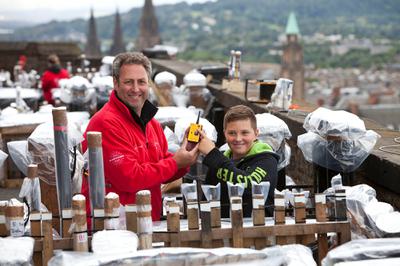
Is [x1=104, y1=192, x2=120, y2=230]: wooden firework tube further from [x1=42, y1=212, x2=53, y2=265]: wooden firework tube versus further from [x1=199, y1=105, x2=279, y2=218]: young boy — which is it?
[x1=199, y1=105, x2=279, y2=218]: young boy

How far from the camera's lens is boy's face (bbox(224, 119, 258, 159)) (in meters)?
5.14

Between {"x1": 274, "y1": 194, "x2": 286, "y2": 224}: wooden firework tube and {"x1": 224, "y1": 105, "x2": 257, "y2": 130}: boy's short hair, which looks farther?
{"x1": 224, "y1": 105, "x2": 257, "y2": 130}: boy's short hair

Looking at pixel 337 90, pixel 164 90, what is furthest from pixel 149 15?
pixel 164 90

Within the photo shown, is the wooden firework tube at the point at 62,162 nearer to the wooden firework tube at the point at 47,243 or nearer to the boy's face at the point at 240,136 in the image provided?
the wooden firework tube at the point at 47,243

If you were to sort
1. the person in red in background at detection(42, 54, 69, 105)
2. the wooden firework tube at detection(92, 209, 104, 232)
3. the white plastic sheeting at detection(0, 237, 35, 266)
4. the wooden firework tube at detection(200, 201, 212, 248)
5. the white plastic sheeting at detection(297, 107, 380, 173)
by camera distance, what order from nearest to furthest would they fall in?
the white plastic sheeting at detection(0, 237, 35, 266)
the wooden firework tube at detection(92, 209, 104, 232)
the wooden firework tube at detection(200, 201, 212, 248)
the white plastic sheeting at detection(297, 107, 380, 173)
the person in red in background at detection(42, 54, 69, 105)

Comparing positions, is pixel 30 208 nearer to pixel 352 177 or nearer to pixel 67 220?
pixel 67 220

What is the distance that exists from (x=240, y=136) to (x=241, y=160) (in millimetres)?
129

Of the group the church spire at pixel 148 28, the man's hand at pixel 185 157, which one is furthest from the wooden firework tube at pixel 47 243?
the church spire at pixel 148 28

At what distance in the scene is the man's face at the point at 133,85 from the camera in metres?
4.94

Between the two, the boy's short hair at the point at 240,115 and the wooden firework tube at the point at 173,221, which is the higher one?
the boy's short hair at the point at 240,115

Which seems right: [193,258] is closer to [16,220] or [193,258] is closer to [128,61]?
[16,220]

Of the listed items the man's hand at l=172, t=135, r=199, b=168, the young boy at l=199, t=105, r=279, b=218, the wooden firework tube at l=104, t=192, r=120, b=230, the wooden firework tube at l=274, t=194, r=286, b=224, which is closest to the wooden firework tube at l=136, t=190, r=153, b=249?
the wooden firework tube at l=104, t=192, r=120, b=230

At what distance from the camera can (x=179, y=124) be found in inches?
280

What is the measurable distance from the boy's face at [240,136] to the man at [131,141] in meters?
0.23
